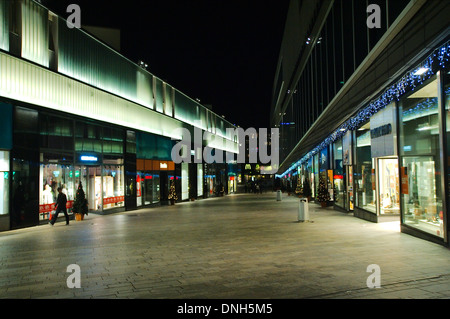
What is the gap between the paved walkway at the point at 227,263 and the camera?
681 cm

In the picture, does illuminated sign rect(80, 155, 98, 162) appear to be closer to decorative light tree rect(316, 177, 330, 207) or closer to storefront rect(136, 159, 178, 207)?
storefront rect(136, 159, 178, 207)

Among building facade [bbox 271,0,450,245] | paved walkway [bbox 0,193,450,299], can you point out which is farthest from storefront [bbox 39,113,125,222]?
building facade [bbox 271,0,450,245]

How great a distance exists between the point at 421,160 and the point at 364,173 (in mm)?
6332

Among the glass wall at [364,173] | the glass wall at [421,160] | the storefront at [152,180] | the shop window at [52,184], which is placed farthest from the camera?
the storefront at [152,180]

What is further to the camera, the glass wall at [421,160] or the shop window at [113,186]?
the shop window at [113,186]

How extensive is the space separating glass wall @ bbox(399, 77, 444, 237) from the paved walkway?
2.41ft

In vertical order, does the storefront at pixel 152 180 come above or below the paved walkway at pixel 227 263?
above

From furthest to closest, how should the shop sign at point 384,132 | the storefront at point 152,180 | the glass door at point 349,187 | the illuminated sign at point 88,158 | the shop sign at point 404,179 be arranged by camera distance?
the storefront at point 152,180 < the illuminated sign at point 88,158 < the glass door at point 349,187 < the shop sign at point 384,132 < the shop sign at point 404,179

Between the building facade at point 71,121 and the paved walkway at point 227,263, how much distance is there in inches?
119

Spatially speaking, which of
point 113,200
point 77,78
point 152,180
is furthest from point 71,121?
point 152,180

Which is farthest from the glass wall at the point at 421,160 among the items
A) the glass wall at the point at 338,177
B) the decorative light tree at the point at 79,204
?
the decorative light tree at the point at 79,204

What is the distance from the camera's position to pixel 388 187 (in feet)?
52.2

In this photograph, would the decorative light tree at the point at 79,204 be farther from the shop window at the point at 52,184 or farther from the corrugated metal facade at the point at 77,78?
the corrugated metal facade at the point at 77,78

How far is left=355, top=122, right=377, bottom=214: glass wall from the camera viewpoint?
16703mm
